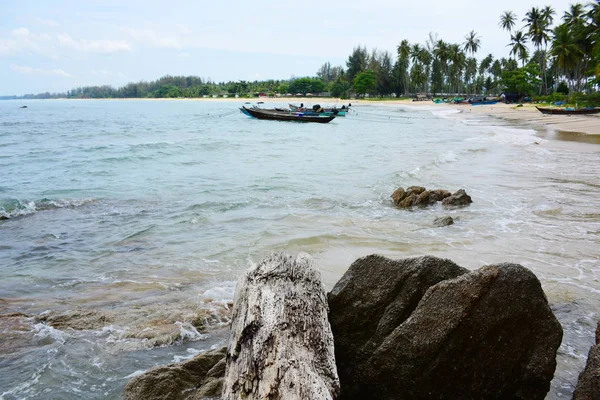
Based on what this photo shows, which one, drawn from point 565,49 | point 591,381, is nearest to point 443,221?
point 591,381

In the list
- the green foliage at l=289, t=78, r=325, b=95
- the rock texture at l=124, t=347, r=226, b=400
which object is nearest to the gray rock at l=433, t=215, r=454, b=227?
the rock texture at l=124, t=347, r=226, b=400

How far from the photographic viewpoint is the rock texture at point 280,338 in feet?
8.36

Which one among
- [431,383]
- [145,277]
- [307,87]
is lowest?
[145,277]

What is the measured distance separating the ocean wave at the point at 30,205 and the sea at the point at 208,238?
9 cm

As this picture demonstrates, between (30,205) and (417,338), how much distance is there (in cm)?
1230

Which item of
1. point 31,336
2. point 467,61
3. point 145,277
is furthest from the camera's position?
point 467,61

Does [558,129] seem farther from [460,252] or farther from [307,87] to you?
[307,87]

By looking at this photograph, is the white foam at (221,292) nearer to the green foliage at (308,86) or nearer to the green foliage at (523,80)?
the green foliage at (523,80)

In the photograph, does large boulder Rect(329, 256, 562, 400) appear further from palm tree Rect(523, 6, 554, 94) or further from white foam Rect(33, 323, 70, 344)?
palm tree Rect(523, 6, 554, 94)

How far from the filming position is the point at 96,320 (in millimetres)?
5445

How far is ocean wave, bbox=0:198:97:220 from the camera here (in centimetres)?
1171

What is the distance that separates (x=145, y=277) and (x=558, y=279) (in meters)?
5.94

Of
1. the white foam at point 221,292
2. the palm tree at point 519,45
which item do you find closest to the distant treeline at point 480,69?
the palm tree at point 519,45

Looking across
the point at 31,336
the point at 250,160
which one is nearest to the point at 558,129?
the point at 250,160
